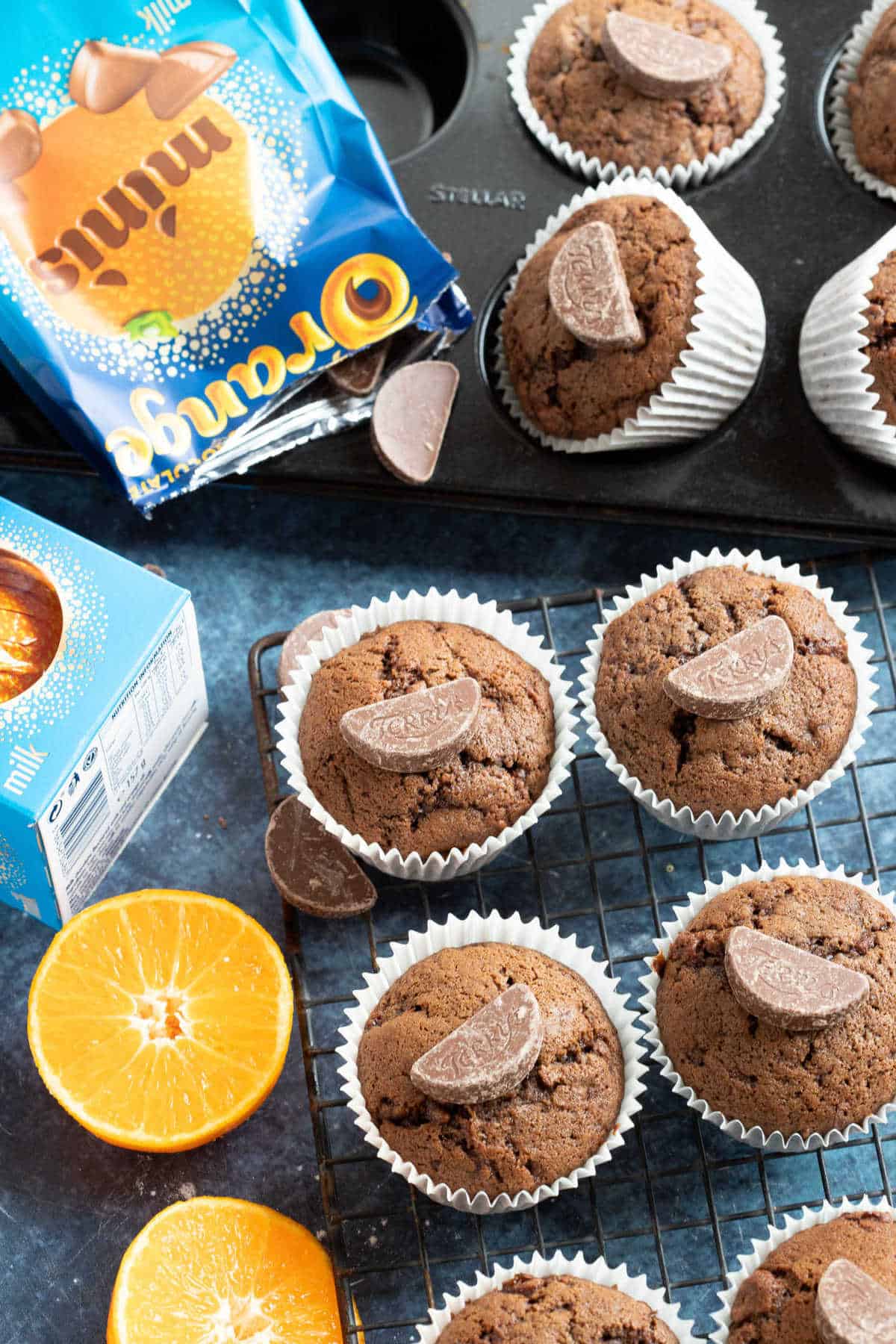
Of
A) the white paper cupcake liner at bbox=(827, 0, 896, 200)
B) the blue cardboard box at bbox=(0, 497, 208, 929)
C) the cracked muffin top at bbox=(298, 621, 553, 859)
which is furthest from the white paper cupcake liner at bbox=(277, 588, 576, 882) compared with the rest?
the white paper cupcake liner at bbox=(827, 0, 896, 200)

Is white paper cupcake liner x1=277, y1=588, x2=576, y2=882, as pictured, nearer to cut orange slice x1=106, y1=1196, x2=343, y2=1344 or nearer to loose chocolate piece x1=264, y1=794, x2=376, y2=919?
loose chocolate piece x1=264, y1=794, x2=376, y2=919

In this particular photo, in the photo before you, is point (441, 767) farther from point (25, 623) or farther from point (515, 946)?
point (25, 623)

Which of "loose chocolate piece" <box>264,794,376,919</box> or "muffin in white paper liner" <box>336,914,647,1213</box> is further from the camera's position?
"loose chocolate piece" <box>264,794,376,919</box>

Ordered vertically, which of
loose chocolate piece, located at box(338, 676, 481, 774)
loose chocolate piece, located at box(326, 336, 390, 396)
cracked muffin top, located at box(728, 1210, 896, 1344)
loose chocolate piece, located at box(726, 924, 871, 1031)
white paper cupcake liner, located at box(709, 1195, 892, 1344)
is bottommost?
white paper cupcake liner, located at box(709, 1195, 892, 1344)

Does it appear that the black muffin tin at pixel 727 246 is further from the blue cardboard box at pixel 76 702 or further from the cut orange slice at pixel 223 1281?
the cut orange slice at pixel 223 1281

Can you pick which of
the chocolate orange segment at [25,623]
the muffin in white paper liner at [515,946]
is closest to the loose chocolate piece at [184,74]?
the chocolate orange segment at [25,623]

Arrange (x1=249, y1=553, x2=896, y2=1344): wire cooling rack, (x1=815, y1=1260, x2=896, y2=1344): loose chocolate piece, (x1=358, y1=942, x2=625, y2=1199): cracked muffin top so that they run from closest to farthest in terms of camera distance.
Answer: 1. (x1=815, y1=1260, x2=896, y2=1344): loose chocolate piece
2. (x1=358, y1=942, x2=625, y2=1199): cracked muffin top
3. (x1=249, y1=553, x2=896, y2=1344): wire cooling rack
